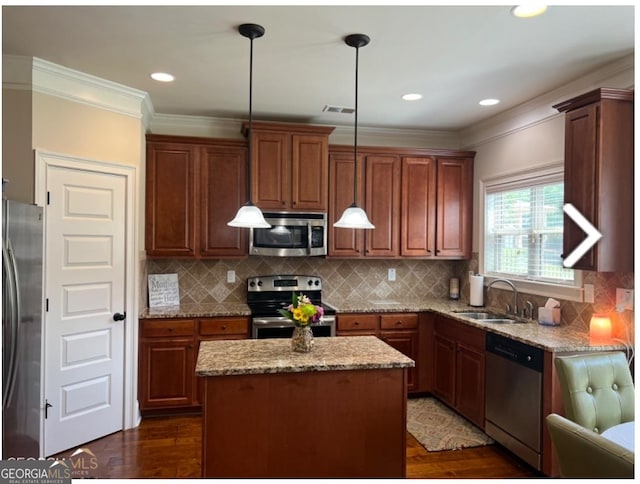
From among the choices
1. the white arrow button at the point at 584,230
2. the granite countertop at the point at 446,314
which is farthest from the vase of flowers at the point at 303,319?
the white arrow button at the point at 584,230

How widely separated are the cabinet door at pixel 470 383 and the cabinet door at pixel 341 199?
140cm

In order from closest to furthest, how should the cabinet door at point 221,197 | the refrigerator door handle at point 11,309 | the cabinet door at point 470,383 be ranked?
the refrigerator door handle at point 11,309 < the cabinet door at point 470,383 < the cabinet door at point 221,197

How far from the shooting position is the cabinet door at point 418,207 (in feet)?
15.0

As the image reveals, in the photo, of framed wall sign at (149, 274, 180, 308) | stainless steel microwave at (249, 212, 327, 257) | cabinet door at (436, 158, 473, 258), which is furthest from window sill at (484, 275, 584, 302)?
framed wall sign at (149, 274, 180, 308)

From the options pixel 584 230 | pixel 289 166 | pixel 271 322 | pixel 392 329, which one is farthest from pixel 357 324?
pixel 584 230

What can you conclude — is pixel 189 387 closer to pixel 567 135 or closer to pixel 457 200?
pixel 457 200

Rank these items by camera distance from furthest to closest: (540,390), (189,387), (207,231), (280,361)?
(207,231) < (189,387) < (540,390) < (280,361)

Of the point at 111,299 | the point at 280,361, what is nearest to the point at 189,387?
the point at 111,299

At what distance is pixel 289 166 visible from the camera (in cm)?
421

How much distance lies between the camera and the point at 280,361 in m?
2.35

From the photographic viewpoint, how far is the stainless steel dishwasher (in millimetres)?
2883

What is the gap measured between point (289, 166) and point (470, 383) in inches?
96.5

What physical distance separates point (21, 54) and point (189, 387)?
2.74 metres

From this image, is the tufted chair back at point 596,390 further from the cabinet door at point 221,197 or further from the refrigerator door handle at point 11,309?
the cabinet door at point 221,197
